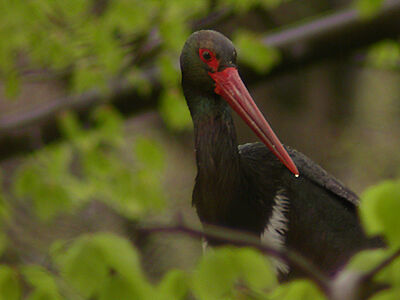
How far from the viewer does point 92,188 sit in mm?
3559

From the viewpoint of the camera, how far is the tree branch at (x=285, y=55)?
10.6ft

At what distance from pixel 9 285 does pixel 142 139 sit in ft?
6.73

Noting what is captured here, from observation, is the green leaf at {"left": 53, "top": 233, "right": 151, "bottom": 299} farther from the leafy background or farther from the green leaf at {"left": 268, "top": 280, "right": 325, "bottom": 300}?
the green leaf at {"left": 268, "top": 280, "right": 325, "bottom": 300}

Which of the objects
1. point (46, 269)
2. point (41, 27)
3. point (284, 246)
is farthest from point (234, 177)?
point (41, 27)

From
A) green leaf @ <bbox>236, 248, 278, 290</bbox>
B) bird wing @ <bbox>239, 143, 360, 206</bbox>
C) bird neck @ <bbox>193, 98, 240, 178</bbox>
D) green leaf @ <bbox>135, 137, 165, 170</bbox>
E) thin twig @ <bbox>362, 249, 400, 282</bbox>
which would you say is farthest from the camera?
green leaf @ <bbox>135, 137, 165, 170</bbox>

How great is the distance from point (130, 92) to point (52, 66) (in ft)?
1.29

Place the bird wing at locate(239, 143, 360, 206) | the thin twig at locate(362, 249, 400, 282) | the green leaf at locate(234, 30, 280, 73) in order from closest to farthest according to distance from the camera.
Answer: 1. the thin twig at locate(362, 249, 400, 282)
2. the bird wing at locate(239, 143, 360, 206)
3. the green leaf at locate(234, 30, 280, 73)

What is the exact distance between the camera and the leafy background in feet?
3.48

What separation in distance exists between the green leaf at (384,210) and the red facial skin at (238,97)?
0.80m

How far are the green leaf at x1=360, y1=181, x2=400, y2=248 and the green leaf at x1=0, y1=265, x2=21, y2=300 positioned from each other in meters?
0.55

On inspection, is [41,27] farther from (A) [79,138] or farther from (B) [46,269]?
(B) [46,269]

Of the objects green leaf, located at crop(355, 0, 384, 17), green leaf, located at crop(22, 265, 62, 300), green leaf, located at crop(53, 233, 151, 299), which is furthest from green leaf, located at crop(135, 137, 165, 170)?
green leaf, located at crop(53, 233, 151, 299)

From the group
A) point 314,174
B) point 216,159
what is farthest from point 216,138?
point 314,174

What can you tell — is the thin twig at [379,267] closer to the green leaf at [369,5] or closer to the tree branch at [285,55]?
the green leaf at [369,5]
